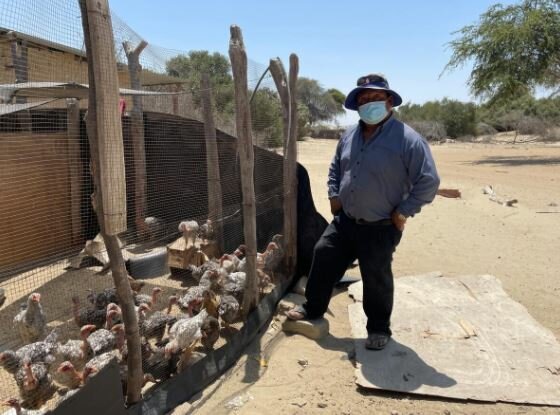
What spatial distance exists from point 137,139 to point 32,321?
129 inches

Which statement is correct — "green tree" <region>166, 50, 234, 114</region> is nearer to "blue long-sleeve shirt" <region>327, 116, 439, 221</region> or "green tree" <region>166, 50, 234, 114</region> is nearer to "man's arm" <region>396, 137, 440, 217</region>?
"blue long-sleeve shirt" <region>327, 116, 439, 221</region>

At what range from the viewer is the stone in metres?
4.20

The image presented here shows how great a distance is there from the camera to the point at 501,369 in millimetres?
3559

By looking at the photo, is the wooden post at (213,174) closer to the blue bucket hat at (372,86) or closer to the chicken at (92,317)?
the chicken at (92,317)

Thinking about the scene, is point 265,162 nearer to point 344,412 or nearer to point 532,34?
point 344,412

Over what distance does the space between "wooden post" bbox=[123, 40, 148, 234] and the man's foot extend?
3.02 m

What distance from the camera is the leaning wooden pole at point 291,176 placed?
17.6 ft

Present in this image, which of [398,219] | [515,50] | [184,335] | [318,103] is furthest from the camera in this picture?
[318,103]

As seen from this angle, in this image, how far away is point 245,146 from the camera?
418cm

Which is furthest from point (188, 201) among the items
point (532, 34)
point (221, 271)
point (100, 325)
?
point (532, 34)

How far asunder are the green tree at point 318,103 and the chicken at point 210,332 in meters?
42.6

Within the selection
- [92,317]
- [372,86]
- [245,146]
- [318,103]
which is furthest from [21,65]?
[318,103]

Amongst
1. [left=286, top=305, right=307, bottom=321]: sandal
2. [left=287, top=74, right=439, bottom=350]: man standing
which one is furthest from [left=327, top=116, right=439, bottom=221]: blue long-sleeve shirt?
[left=286, top=305, right=307, bottom=321]: sandal

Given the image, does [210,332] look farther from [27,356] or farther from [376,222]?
[376,222]
